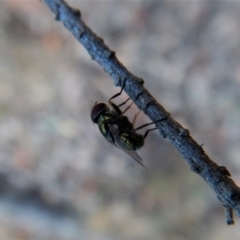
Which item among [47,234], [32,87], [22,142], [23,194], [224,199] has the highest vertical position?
[32,87]

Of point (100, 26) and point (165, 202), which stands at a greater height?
point (100, 26)

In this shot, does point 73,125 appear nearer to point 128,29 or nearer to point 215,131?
point 128,29

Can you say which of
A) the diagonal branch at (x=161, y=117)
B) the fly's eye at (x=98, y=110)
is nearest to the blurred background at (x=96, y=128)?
the fly's eye at (x=98, y=110)

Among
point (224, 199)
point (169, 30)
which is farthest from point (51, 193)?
point (224, 199)

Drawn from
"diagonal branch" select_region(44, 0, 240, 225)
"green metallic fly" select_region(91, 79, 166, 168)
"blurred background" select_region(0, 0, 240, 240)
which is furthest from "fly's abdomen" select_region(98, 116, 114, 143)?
"blurred background" select_region(0, 0, 240, 240)

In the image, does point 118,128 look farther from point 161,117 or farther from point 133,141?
point 161,117

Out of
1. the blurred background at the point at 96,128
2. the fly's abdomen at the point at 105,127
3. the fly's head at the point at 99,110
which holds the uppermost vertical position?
the blurred background at the point at 96,128

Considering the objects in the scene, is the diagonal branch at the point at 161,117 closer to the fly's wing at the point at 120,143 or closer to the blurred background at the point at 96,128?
the fly's wing at the point at 120,143
